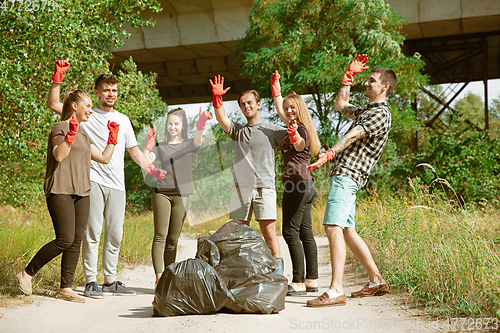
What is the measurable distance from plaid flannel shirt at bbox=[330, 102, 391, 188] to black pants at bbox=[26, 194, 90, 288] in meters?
2.27

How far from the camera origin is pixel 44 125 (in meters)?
6.43

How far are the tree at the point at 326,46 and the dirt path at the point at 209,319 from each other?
26.5 ft

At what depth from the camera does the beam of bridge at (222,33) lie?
13.7 metres

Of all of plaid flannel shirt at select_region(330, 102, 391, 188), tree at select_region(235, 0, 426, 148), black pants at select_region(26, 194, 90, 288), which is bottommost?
black pants at select_region(26, 194, 90, 288)

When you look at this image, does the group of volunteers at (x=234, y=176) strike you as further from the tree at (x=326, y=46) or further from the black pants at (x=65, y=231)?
the tree at (x=326, y=46)

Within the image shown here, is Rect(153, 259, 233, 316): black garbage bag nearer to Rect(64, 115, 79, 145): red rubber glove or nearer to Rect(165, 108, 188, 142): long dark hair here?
Rect(64, 115, 79, 145): red rubber glove

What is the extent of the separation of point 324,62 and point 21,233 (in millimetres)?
8383

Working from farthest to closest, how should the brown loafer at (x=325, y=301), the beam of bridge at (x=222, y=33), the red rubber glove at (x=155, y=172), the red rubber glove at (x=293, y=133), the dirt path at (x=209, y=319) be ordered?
the beam of bridge at (x=222, y=33) → the red rubber glove at (x=155, y=172) → the red rubber glove at (x=293, y=133) → the brown loafer at (x=325, y=301) → the dirt path at (x=209, y=319)

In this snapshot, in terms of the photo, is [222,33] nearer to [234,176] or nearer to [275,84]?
[275,84]

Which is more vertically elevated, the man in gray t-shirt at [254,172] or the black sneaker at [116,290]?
the man in gray t-shirt at [254,172]

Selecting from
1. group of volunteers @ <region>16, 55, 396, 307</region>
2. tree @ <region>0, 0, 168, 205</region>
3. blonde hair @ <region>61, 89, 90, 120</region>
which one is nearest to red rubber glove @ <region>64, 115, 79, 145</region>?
group of volunteers @ <region>16, 55, 396, 307</region>

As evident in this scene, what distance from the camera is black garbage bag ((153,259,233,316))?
309 cm

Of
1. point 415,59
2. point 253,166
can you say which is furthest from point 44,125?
point 415,59

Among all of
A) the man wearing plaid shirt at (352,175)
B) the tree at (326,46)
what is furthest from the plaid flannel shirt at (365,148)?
the tree at (326,46)
